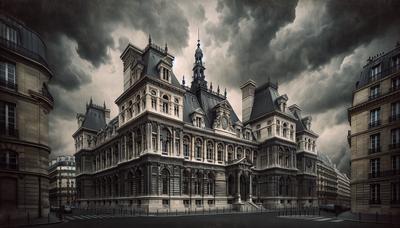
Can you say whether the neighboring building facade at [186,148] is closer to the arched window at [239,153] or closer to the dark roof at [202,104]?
the dark roof at [202,104]

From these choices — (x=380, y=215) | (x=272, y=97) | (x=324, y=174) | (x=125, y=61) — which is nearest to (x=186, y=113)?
(x=125, y=61)

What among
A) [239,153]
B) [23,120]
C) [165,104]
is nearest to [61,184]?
[165,104]

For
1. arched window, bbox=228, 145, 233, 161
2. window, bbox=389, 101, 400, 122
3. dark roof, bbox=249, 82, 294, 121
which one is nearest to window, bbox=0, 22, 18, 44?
window, bbox=389, 101, 400, 122

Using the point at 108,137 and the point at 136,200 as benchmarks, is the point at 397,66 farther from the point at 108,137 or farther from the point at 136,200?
the point at 108,137

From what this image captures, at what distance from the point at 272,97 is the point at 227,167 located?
17.6 meters

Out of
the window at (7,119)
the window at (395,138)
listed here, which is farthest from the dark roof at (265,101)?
the window at (7,119)

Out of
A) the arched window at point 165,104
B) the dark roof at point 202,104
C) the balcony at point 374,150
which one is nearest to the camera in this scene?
the balcony at point 374,150

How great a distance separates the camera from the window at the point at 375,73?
20.5 meters

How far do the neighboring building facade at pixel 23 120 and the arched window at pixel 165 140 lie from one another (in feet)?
47.6

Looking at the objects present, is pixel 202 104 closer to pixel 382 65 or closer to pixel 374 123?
pixel 374 123

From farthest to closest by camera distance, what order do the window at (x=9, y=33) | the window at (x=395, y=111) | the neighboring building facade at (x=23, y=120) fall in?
the window at (x=395, y=111) → the neighboring building facade at (x=23, y=120) → the window at (x=9, y=33)

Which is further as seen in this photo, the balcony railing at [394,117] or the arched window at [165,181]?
the arched window at [165,181]

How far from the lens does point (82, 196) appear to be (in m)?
48.3

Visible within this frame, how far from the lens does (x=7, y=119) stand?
694 inches
